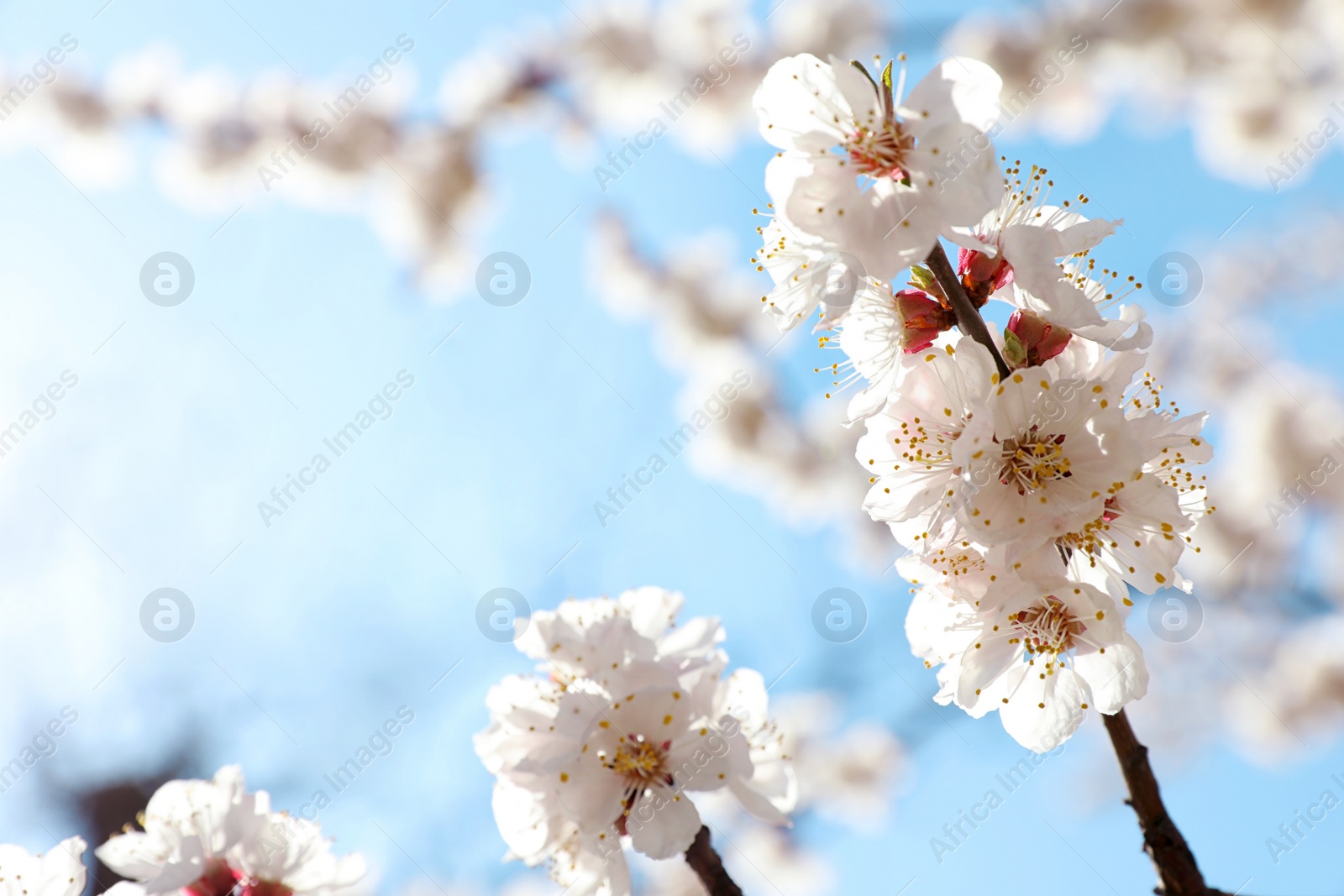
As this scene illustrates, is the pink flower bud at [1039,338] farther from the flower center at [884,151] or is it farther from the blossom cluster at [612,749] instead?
the blossom cluster at [612,749]

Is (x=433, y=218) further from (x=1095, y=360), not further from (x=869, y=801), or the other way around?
(x=869, y=801)

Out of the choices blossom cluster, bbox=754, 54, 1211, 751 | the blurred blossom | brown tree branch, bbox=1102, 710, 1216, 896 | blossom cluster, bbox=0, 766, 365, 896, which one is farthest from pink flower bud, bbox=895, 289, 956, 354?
the blurred blossom

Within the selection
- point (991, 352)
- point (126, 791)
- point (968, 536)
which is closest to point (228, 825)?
point (968, 536)

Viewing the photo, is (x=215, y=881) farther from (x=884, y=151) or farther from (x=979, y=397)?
(x=884, y=151)

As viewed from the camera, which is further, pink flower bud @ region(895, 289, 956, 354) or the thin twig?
pink flower bud @ region(895, 289, 956, 354)

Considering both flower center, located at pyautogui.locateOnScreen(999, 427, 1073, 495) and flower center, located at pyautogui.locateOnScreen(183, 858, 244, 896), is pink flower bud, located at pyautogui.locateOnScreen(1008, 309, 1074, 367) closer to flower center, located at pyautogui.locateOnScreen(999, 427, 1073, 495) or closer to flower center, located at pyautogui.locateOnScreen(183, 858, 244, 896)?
flower center, located at pyautogui.locateOnScreen(999, 427, 1073, 495)


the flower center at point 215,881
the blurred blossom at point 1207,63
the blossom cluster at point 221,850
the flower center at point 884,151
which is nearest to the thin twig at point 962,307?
the flower center at point 884,151

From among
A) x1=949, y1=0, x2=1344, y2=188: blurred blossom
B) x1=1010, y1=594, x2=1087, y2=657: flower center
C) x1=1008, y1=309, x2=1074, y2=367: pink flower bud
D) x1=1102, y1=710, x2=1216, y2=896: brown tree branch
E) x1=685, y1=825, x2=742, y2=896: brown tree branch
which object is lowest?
x1=685, y1=825, x2=742, y2=896: brown tree branch

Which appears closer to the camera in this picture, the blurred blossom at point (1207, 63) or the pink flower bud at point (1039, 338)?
the pink flower bud at point (1039, 338)
